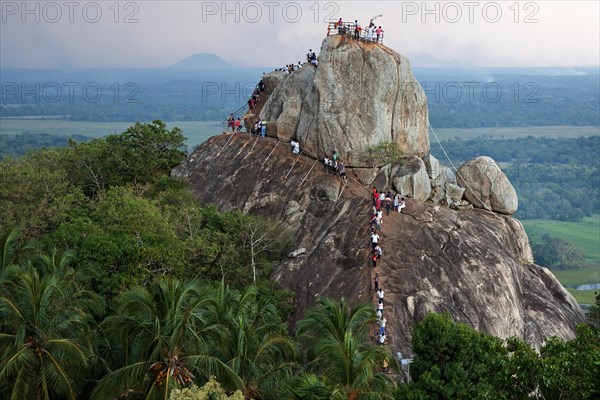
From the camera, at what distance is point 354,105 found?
160 feet

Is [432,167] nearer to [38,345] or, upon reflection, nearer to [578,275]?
[38,345]

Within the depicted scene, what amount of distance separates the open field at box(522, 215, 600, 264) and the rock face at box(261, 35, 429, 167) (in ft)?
364

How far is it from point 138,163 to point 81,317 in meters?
31.6

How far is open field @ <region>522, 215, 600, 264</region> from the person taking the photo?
160 metres

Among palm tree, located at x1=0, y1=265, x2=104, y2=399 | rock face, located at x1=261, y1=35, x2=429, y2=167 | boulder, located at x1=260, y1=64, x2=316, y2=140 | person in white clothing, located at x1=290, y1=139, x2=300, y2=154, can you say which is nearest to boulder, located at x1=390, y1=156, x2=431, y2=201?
rock face, located at x1=261, y1=35, x2=429, y2=167

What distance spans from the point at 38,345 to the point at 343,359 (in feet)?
30.0

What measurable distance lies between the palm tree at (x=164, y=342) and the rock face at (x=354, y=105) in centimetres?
2623

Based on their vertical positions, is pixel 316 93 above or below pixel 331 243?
above

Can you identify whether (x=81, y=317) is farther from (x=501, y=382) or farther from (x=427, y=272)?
(x=427, y=272)

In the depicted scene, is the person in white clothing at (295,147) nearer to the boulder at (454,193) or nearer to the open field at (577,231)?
the boulder at (454,193)

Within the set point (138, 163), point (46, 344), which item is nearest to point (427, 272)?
point (46, 344)

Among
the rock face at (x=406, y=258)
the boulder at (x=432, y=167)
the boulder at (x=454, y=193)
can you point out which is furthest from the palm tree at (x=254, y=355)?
the boulder at (x=432, y=167)

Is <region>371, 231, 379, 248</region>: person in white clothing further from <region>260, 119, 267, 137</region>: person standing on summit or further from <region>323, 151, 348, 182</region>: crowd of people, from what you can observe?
<region>260, 119, 267, 137</region>: person standing on summit

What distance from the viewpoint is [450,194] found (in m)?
49.0
